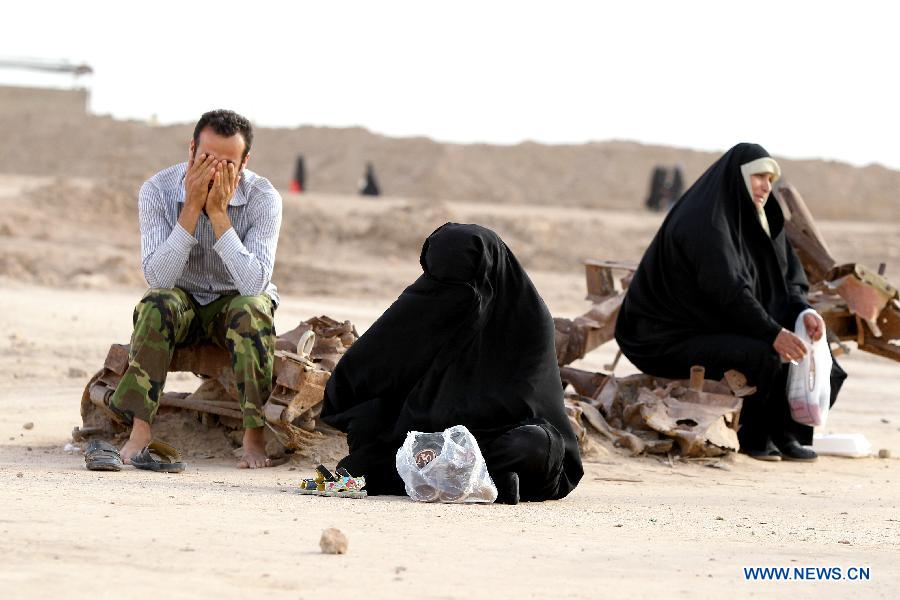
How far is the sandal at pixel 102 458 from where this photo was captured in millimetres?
5625

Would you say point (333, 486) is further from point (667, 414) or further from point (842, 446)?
point (842, 446)

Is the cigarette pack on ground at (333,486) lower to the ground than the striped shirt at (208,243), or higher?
Answer: lower

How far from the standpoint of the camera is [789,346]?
718 cm

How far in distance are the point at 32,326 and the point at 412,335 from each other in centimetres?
743

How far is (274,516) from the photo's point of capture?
14.6 ft

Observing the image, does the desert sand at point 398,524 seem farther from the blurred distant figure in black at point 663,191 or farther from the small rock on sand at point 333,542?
the blurred distant figure in black at point 663,191

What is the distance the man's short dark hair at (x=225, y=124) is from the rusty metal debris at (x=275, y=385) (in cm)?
94

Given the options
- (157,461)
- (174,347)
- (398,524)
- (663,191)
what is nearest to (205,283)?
(174,347)

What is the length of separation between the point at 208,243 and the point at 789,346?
3.07 metres

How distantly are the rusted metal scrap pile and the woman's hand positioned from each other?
0.92 feet

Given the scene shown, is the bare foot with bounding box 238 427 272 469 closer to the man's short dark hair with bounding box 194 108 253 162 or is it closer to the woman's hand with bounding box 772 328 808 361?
the man's short dark hair with bounding box 194 108 253 162

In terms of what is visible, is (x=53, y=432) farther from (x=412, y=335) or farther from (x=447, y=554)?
(x=447, y=554)

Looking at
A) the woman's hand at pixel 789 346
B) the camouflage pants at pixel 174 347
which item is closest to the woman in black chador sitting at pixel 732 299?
the woman's hand at pixel 789 346

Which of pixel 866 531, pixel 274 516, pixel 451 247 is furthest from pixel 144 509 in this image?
pixel 866 531
